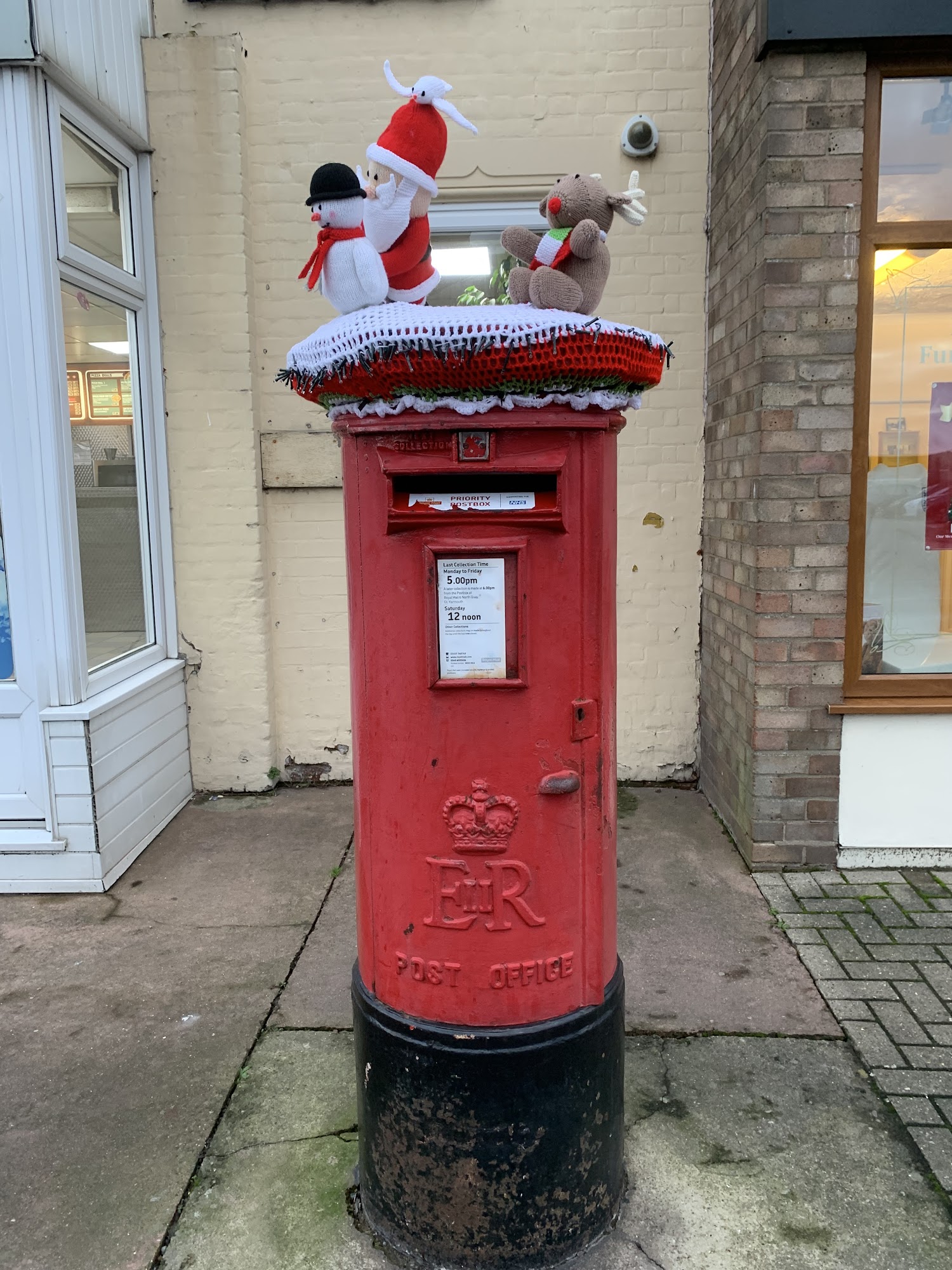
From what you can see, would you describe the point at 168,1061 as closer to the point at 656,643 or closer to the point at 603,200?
the point at 603,200

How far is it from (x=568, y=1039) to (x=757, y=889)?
2.20 metres

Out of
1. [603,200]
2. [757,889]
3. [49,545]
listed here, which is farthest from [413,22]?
[757,889]

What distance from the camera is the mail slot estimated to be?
1947 millimetres

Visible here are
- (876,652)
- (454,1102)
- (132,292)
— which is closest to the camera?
(454,1102)

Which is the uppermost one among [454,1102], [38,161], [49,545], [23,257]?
[38,161]

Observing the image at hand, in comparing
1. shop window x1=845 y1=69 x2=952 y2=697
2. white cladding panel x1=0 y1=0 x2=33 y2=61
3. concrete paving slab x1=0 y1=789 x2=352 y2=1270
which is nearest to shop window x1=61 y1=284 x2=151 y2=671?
white cladding panel x1=0 y1=0 x2=33 y2=61

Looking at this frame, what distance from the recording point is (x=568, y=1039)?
2125 mm

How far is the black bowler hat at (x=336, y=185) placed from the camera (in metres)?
2.03

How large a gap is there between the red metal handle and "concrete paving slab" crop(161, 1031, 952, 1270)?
3.73ft

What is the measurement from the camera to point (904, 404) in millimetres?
4215

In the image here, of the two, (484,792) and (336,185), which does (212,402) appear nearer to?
(336,185)

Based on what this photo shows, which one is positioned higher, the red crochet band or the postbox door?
the red crochet band

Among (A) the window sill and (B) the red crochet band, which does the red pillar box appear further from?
(A) the window sill

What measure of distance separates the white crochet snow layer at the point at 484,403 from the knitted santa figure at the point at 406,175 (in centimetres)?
36
